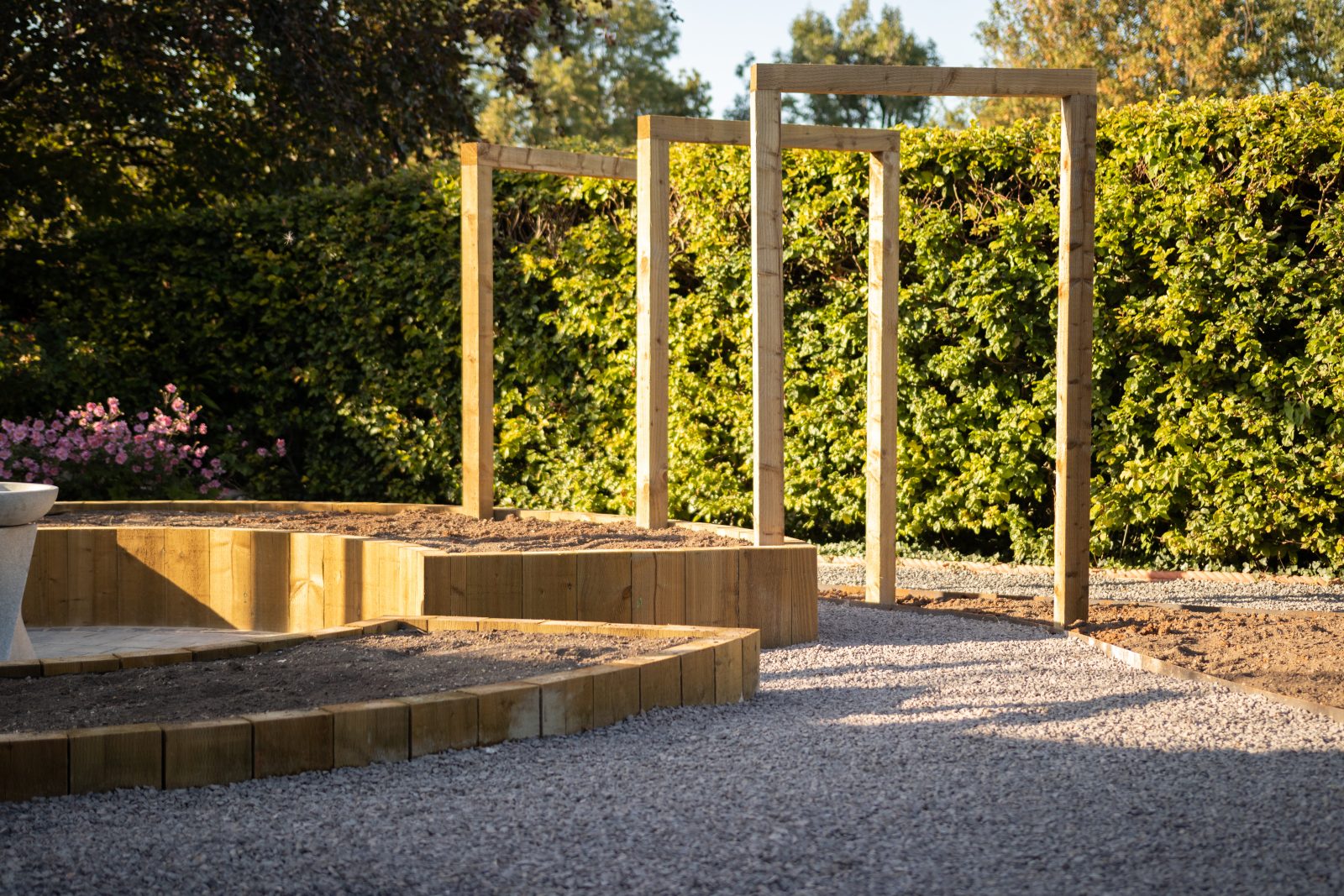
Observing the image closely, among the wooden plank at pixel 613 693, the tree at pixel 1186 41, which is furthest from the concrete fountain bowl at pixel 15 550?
the tree at pixel 1186 41

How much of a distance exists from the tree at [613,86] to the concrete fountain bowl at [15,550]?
99.9ft

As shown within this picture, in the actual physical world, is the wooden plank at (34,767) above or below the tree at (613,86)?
below

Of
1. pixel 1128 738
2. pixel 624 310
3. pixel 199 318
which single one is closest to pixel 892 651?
pixel 1128 738

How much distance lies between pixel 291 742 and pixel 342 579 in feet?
8.97

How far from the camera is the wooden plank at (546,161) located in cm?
673

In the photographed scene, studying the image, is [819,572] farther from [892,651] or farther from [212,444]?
[212,444]

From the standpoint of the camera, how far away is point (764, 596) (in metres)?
5.14

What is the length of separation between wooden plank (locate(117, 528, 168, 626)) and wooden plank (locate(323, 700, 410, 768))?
3.37m

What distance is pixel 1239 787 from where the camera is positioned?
304 centimetres

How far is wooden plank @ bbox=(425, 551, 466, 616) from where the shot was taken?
4.94 meters

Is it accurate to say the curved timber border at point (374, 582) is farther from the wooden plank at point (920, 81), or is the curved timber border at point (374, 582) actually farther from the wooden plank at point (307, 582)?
the wooden plank at point (920, 81)

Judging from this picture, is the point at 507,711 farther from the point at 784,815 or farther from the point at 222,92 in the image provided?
the point at 222,92

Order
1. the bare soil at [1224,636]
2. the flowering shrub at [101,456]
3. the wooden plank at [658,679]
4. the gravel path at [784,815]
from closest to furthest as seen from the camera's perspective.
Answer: the gravel path at [784,815], the wooden plank at [658,679], the bare soil at [1224,636], the flowering shrub at [101,456]

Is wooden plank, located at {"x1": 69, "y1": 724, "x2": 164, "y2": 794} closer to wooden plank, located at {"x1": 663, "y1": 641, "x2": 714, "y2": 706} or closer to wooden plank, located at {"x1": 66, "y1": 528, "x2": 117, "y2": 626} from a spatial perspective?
wooden plank, located at {"x1": 663, "y1": 641, "x2": 714, "y2": 706}
